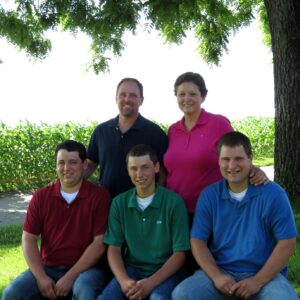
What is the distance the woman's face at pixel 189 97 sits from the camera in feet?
13.7

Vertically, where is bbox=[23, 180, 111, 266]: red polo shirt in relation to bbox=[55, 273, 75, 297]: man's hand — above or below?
above

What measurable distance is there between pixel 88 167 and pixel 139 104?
83cm

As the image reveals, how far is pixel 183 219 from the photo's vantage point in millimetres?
3918

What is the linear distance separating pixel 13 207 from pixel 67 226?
785cm

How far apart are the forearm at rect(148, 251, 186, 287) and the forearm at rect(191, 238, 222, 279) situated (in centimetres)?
14

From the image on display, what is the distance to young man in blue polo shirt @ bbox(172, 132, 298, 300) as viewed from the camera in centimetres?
352

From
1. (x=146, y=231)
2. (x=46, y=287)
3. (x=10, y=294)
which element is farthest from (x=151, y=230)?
(x=10, y=294)

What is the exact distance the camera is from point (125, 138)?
4.51m

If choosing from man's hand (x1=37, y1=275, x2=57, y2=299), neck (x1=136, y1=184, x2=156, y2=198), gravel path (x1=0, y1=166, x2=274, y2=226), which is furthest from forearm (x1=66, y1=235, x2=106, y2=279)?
gravel path (x1=0, y1=166, x2=274, y2=226)

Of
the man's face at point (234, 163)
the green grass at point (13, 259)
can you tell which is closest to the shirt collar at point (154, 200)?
the man's face at point (234, 163)

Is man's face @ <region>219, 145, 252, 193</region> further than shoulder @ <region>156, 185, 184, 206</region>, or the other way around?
shoulder @ <region>156, 185, 184, 206</region>

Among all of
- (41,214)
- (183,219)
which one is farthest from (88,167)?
(183,219)

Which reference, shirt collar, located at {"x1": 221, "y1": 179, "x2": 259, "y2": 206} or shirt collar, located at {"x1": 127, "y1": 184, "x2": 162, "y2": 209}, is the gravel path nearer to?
shirt collar, located at {"x1": 127, "y1": 184, "x2": 162, "y2": 209}

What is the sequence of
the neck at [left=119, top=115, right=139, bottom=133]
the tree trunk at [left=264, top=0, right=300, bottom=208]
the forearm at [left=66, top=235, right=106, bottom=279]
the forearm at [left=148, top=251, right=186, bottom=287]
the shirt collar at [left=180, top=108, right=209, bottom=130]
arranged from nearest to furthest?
1. the forearm at [left=148, top=251, right=186, bottom=287]
2. the forearm at [left=66, top=235, right=106, bottom=279]
3. the shirt collar at [left=180, top=108, right=209, bottom=130]
4. the neck at [left=119, top=115, right=139, bottom=133]
5. the tree trunk at [left=264, top=0, right=300, bottom=208]
